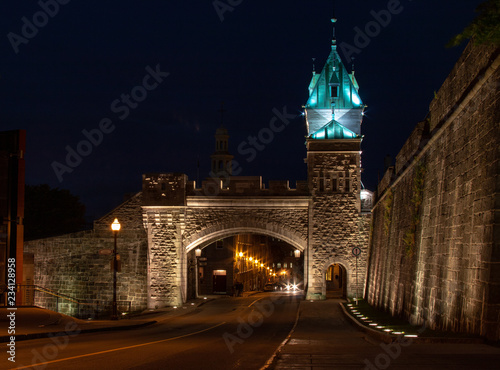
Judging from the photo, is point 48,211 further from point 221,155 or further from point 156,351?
point 156,351

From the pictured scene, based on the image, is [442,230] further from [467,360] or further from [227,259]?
[227,259]

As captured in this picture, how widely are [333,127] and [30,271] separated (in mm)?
20186

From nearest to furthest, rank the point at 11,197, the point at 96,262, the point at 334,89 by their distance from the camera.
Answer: the point at 11,197
the point at 96,262
the point at 334,89

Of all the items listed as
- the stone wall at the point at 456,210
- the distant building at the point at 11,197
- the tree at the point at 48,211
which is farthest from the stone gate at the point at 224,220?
the tree at the point at 48,211

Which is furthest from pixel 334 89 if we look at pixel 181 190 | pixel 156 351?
pixel 156 351

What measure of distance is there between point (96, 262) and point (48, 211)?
23.8 meters

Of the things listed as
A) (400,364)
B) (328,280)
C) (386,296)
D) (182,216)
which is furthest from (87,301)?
(328,280)

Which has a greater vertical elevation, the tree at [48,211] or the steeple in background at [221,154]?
the steeple in background at [221,154]

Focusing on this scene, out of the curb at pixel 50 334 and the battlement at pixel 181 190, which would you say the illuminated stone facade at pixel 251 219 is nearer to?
the battlement at pixel 181 190

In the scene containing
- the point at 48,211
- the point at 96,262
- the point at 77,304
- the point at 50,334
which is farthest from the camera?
the point at 48,211

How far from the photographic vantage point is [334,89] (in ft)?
131

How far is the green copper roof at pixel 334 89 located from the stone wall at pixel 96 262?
13391 millimetres

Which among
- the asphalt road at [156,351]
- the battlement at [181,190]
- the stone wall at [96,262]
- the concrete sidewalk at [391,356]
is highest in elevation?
the battlement at [181,190]

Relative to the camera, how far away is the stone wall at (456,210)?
10453 millimetres
